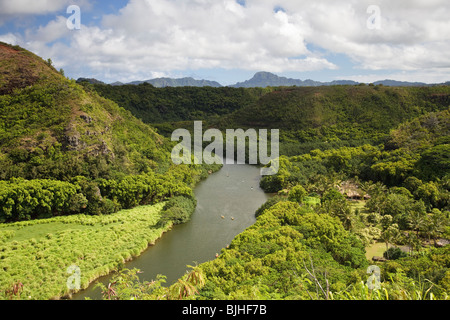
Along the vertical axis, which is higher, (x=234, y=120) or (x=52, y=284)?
(x=234, y=120)

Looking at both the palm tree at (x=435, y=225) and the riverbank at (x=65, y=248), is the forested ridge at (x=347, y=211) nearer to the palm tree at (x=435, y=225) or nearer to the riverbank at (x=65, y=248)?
the palm tree at (x=435, y=225)

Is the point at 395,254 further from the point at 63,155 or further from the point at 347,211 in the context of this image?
the point at 63,155

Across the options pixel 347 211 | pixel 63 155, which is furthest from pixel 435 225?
pixel 63 155

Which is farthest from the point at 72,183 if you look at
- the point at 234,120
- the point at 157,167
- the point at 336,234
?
the point at 234,120

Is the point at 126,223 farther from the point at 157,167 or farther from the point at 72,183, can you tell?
the point at 157,167

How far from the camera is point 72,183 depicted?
129 ft

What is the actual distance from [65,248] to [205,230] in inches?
598

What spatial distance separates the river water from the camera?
1150 inches

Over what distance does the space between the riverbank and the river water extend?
1.23 m

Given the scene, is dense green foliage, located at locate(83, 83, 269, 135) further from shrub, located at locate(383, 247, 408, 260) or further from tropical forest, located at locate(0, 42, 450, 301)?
shrub, located at locate(383, 247, 408, 260)

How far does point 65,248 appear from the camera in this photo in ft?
96.4

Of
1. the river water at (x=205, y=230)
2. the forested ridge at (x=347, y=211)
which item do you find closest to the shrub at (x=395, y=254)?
the forested ridge at (x=347, y=211)

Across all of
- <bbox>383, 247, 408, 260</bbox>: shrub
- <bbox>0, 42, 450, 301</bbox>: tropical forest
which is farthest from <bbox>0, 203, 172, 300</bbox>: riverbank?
<bbox>383, 247, 408, 260</bbox>: shrub

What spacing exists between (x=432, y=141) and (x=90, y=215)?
200 ft
